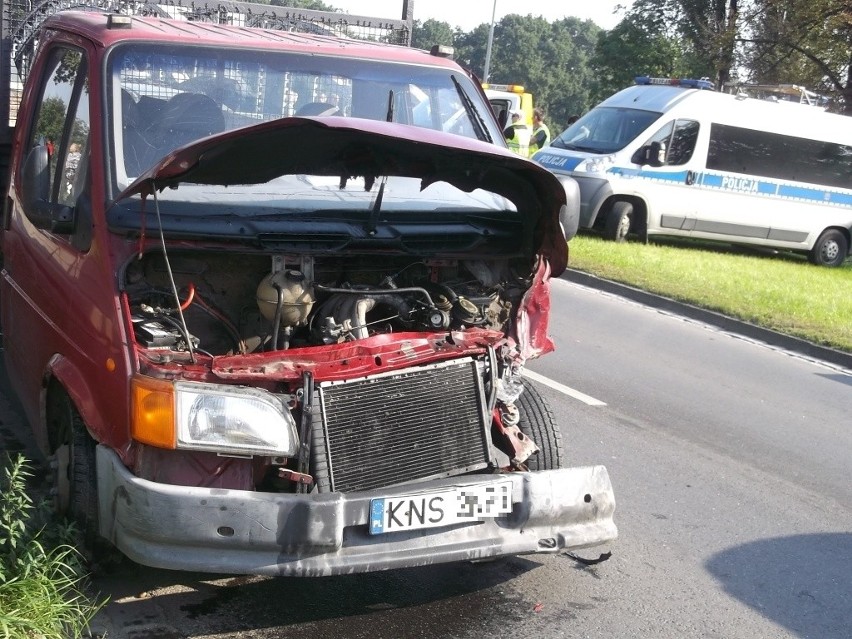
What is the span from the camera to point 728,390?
29.6ft

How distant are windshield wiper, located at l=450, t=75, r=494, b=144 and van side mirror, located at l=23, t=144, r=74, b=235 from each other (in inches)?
82.0

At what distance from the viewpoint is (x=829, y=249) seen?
Result: 754 inches

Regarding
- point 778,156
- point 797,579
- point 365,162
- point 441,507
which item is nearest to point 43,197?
point 365,162

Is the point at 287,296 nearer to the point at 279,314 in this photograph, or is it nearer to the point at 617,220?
the point at 279,314

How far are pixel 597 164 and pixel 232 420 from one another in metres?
13.5

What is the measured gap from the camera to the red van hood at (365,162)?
154 inches

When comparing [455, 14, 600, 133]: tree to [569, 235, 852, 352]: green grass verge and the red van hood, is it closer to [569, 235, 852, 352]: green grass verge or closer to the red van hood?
[569, 235, 852, 352]: green grass verge

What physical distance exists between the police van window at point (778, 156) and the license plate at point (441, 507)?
14316 mm

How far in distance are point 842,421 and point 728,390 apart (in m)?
0.94

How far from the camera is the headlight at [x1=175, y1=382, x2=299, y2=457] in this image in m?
3.75

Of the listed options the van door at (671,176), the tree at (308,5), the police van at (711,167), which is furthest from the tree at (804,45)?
the tree at (308,5)

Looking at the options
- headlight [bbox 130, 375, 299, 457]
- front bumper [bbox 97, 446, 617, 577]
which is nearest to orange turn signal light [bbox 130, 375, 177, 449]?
headlight [bbox 130, 375, 299, 457]

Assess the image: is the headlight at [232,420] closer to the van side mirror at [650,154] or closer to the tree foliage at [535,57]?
the van side mirror at [650,154]

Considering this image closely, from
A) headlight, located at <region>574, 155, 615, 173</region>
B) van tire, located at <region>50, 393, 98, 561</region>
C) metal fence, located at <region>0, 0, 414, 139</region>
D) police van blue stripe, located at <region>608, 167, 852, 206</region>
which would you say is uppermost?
metal fence, located at <region>0, 0, 414, 139</region>
